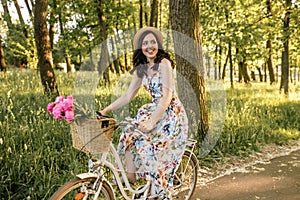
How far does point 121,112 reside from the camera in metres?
7.02

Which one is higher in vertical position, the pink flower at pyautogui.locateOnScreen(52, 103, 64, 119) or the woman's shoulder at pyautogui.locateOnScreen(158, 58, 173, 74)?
the woman's shoulder at pyautogui.locateOnScreen(158, 58, 173, 74)

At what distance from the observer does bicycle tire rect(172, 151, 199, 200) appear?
169 inches

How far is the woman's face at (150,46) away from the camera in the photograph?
3.49 m

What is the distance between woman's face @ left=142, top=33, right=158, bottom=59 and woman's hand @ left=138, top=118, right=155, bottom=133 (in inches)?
28.5

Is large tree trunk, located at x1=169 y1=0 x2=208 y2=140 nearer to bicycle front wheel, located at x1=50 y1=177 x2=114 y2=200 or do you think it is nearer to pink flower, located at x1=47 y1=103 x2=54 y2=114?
bicycle front wheel, located at x1=50 y1=177 x2=114 y2=200

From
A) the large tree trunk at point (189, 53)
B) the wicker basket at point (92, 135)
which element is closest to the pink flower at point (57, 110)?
the wicker basket at point (92, 135)

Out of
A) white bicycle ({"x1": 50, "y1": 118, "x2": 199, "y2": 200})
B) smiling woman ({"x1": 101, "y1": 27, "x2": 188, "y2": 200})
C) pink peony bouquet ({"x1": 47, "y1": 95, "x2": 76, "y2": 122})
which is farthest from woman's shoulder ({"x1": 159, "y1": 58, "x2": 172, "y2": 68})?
pink peony bouquet ({"x1": 47, "y1": 95, "x2": 76, "y2": 122})

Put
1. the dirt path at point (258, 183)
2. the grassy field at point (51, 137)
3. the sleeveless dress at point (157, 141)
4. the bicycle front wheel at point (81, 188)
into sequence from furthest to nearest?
the dirt path at point (258, 183)
the grassy field at point (51, 137)
the sleeveless dress at point (157, 141)
the bicycle front wheel at point (81, 188)

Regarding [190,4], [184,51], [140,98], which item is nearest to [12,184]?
[184,51]

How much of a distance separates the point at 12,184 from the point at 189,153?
231 cm

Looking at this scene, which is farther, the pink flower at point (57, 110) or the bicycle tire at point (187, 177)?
the bicycle tire at point (187, 177)

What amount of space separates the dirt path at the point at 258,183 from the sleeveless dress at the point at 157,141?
4.14 feet

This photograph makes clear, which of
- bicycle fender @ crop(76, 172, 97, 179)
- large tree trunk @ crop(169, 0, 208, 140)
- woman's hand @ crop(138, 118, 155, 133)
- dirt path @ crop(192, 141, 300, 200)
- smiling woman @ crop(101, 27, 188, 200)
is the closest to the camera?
bicycle fender @ crop(76, 172, 97, 179)

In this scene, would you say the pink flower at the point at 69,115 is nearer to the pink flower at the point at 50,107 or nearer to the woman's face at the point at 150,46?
the pink flower at the point at 50,107
